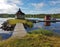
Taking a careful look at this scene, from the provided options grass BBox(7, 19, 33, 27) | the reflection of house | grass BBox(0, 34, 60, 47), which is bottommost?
grass BBox(0, 34, 60, 47)

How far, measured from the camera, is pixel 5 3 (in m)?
2.73

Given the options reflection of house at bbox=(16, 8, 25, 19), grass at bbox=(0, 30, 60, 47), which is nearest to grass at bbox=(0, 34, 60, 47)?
grass at bbox=(0, 30, 60, 47)

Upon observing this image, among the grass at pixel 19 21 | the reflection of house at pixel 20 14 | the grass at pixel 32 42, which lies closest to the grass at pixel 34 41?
the grass at pixel 32 42

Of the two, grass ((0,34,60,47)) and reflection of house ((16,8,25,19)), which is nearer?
grass ((0,34,60,47))

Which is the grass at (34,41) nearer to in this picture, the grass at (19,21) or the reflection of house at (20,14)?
the grass at (19,21)

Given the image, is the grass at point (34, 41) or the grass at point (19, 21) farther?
the grass at point (19, 21)

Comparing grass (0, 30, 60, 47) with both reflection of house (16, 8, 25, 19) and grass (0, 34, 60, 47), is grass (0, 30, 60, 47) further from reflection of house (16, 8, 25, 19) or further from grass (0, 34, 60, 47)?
reflection of house (16, 8, 25, 19)

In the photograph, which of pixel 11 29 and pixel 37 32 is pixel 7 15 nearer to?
pixel 11 29

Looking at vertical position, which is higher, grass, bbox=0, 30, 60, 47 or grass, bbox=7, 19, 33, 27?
grass, bbox=7, 19, 33, 27

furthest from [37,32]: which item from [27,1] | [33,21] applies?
[27,1]

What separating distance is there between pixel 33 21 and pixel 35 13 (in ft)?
0.51

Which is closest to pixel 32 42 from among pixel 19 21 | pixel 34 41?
pixel 34 41

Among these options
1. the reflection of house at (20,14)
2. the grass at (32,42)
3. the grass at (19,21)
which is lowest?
the grass at (32,42)

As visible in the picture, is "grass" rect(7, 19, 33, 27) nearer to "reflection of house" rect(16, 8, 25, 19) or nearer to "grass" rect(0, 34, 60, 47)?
"reflection of house" rect(16, 8, 25, 19)
